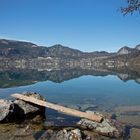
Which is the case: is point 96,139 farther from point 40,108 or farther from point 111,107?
point 111,107

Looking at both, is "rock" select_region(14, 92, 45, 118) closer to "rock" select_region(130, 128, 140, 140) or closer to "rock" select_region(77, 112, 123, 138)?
"rock" select_region(77, 112, 123, 138)

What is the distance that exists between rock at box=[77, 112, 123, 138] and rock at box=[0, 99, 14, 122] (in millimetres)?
5155

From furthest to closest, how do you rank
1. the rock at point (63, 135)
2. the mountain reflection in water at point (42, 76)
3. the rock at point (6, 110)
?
the mountain reflection in water at point (42, 76) < the rock at point (6, 110) < the rock at point (63, 135)

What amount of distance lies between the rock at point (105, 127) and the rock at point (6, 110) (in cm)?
515

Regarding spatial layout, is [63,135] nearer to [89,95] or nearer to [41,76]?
[89,95]

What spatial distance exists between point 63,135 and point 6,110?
6.09 m

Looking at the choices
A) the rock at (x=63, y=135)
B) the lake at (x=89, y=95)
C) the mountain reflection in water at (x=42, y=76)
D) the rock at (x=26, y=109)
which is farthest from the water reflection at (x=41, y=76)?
the rock at (x=63, y=135)

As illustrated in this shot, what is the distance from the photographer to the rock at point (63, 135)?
58.7 feet

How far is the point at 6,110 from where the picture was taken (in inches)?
899

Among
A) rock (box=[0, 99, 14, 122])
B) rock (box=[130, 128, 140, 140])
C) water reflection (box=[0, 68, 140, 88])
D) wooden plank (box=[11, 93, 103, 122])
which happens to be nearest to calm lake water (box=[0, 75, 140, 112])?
wooden plank (box=[11, 93, 103, 122])

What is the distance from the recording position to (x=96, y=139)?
18.8 m

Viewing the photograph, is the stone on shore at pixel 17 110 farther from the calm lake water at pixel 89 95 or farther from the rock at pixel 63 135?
the calm lake water at pixel 89 95

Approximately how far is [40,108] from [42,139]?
263 inches

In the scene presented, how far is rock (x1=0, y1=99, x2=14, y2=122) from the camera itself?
22.6 meters
